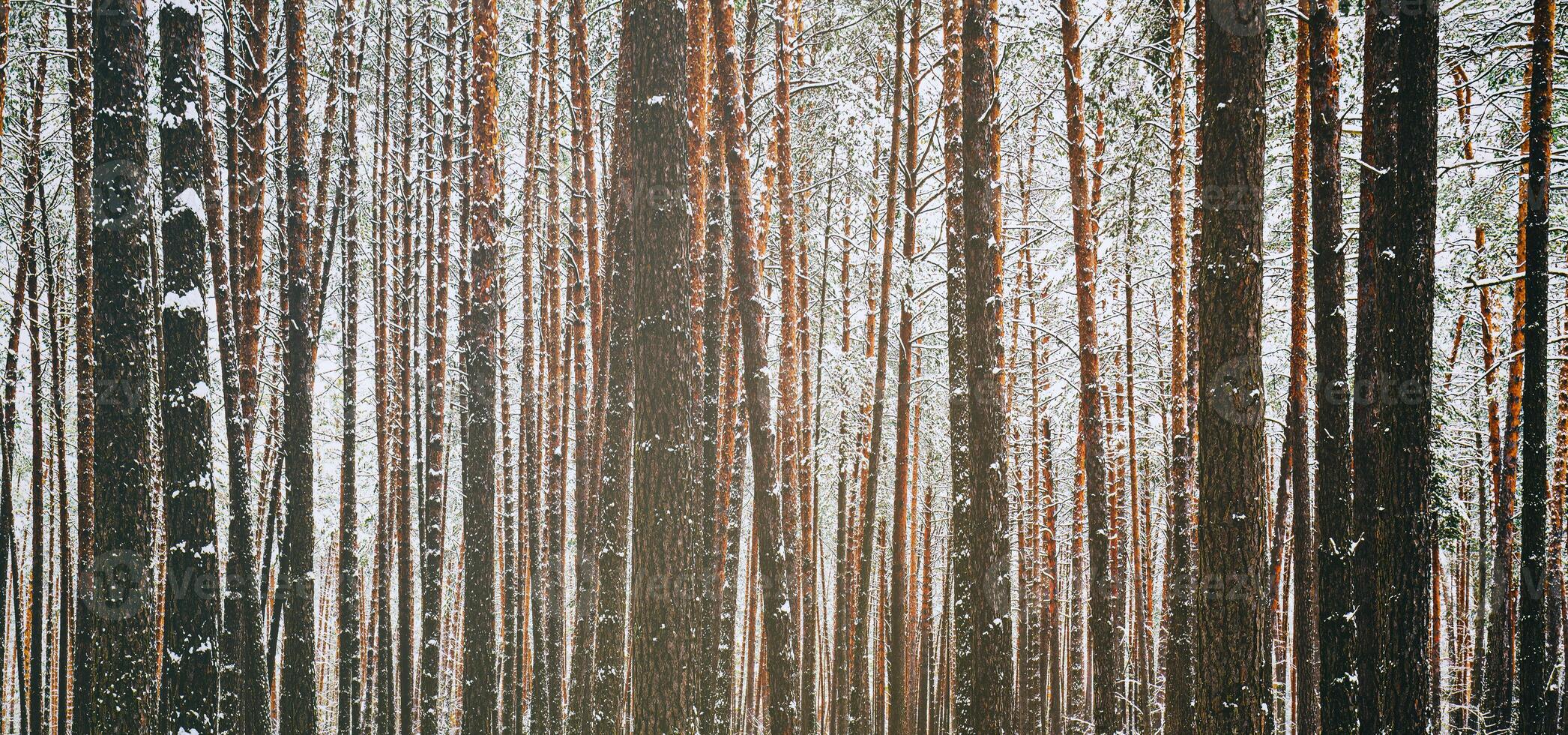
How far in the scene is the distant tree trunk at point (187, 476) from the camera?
5918 mm

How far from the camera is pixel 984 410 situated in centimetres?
711

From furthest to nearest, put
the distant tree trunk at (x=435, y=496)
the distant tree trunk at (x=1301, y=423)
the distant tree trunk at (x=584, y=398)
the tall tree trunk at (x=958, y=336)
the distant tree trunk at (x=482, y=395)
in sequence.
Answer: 1. the distant tree trunk at (x=584, y=398)
2. the distant tree trunk at (x=435, y=496)
3. the distant tree trunk at (x=482, y=395)
4. the distant tree trunk at (x=1301, y=423)
5. the tall tree trunk at (x=958, y=336)

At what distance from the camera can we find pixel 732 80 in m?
9.52

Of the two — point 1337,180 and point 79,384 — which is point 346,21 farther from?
point 1337,180

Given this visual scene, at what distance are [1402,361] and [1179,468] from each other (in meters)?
3.46

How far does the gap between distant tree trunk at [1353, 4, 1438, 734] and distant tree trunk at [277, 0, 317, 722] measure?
427 inches

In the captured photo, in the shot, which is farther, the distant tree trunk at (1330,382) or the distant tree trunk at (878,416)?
the distant tree trunk at (878,416)

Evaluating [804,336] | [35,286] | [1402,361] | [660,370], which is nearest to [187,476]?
[660,370]

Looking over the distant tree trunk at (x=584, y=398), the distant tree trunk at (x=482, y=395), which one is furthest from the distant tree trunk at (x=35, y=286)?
the distant tree trunk at (x=584, y=398)

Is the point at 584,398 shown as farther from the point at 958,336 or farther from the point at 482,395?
the point at 958,336

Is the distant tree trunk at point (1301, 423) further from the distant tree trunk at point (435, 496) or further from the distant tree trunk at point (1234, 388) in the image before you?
the distant tree trunk at point (435, 496)

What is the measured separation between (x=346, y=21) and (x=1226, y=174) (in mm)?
Result: 12690

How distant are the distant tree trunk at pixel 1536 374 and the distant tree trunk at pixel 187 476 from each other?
1167 cm

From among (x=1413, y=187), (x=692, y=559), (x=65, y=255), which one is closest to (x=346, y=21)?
(x=65, y=255)
